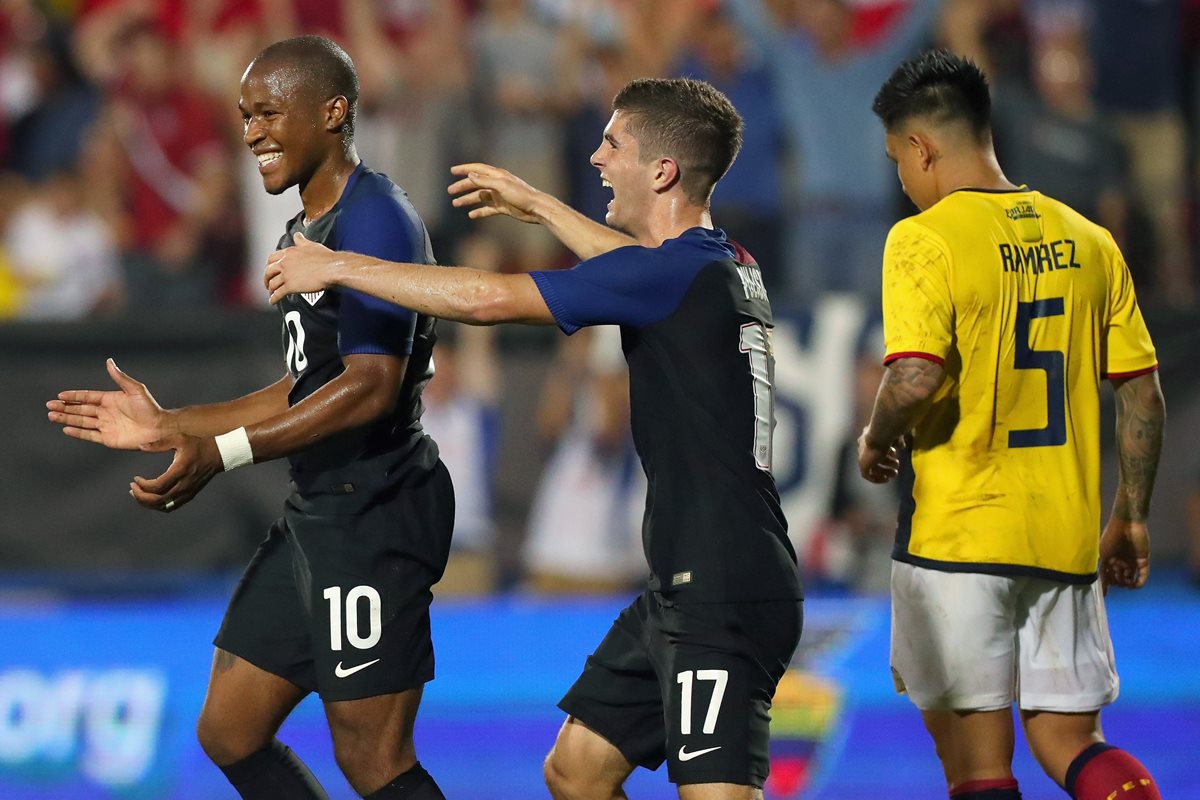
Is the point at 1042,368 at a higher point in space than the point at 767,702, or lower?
higher

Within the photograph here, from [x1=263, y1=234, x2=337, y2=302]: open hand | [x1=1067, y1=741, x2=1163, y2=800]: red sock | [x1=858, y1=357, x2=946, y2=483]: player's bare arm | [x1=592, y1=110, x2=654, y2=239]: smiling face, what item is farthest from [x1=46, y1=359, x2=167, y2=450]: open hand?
[x1=1067, y1=741, x2=1163, y2=800]: red sock

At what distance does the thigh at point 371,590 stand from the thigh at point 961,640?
4.18 ft

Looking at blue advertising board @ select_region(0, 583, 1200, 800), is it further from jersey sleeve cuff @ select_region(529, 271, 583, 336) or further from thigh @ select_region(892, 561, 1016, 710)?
jersey sleeve cuff @ select_region(529, 271, 583, 336)

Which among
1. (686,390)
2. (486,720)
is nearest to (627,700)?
(686,390)

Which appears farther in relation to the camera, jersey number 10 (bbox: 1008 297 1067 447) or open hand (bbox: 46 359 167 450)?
jersey number 10 (bbox: 1008 297 1067 447)

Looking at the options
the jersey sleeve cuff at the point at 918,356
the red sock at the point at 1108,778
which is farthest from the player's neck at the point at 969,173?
the red sock at the point at 1108,778

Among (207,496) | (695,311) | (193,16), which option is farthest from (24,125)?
(695,311)

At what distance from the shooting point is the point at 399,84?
32.3 feet

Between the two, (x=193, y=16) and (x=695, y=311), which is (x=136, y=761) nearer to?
(x=695, y=311)

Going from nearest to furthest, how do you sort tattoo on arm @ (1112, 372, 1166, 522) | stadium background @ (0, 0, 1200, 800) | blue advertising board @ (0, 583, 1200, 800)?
tattoo on arm @ (1112, 372, 1166, 522), blue advertising board @ (0, 583, 1200, 800), stadium background @ (0, 0, 1200, 800)

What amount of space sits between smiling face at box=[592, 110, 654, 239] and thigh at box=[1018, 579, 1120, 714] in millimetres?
1409

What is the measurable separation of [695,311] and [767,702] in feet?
3.14

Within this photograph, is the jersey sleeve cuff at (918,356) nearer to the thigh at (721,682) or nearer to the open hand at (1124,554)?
the thigh at (721,682)

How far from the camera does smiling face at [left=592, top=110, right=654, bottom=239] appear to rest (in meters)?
3.91
